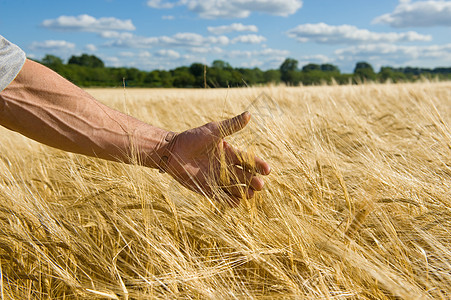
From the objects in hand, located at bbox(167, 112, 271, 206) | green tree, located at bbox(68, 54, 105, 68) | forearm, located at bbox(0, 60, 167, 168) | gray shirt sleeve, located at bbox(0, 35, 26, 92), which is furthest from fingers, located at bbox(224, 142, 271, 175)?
green tree, located at bbox(68, 54, 105, 68)

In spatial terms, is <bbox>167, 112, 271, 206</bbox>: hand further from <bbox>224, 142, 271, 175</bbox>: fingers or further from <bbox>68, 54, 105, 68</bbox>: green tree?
<bbox>68, 54, 105, 68</bbox>: green tree

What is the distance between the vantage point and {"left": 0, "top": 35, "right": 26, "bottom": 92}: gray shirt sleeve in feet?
3.11

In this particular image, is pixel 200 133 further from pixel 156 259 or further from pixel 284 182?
pixel 156 259

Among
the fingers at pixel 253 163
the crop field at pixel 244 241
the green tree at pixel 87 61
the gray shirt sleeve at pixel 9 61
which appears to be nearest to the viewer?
the crop field at pixel 244 241

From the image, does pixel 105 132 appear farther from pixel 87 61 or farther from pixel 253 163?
pixel 87 61

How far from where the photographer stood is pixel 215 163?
1227 mm

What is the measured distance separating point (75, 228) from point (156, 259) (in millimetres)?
259

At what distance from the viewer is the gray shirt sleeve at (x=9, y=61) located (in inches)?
37.3

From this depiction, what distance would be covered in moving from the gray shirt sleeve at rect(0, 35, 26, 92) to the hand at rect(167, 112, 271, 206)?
0.49m

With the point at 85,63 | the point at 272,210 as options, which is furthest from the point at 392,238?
the point at 85,63

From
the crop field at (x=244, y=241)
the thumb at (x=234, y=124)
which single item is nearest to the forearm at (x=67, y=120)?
the crop field at (x=244, y=241)

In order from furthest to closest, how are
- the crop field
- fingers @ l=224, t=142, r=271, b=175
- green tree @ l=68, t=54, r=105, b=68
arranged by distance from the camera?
green tree @ l=68, t=54, r=105, b=68
fingers @ l=224, t=142, r=271, b=175
the crop field

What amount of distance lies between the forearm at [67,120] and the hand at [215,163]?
9cm

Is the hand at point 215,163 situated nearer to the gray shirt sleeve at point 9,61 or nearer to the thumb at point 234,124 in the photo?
the thumb at point 234,124
